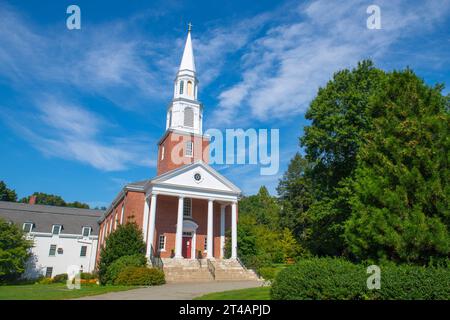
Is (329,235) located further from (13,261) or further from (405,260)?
(13,261)

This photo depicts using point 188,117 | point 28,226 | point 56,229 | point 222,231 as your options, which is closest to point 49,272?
point 56,229

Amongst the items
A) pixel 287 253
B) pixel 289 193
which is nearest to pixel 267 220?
pixel 289 193

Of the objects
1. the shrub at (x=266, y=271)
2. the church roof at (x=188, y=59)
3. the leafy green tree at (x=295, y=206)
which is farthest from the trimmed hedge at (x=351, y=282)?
the leafy green tree at (x=295, y=206)

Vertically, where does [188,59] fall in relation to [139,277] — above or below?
above

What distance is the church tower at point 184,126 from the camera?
36059 mm

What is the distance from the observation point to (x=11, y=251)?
36.0 meters

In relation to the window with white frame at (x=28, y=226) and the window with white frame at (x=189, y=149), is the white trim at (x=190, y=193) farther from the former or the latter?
the window with white frame at (x=28, y=226)

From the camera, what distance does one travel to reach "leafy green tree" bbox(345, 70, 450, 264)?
35.7ft

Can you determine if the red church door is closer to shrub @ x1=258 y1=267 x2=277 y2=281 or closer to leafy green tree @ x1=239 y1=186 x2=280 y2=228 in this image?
shrub @ x1=258 y1=267 x2=277 y2=281

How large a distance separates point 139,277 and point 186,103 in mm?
20237

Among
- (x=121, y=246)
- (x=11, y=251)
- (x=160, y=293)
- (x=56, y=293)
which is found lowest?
(x=56, y=293)

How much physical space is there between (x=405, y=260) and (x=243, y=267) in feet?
63.4

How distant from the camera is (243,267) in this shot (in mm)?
29203

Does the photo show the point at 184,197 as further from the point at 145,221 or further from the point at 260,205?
the point at 260,205
